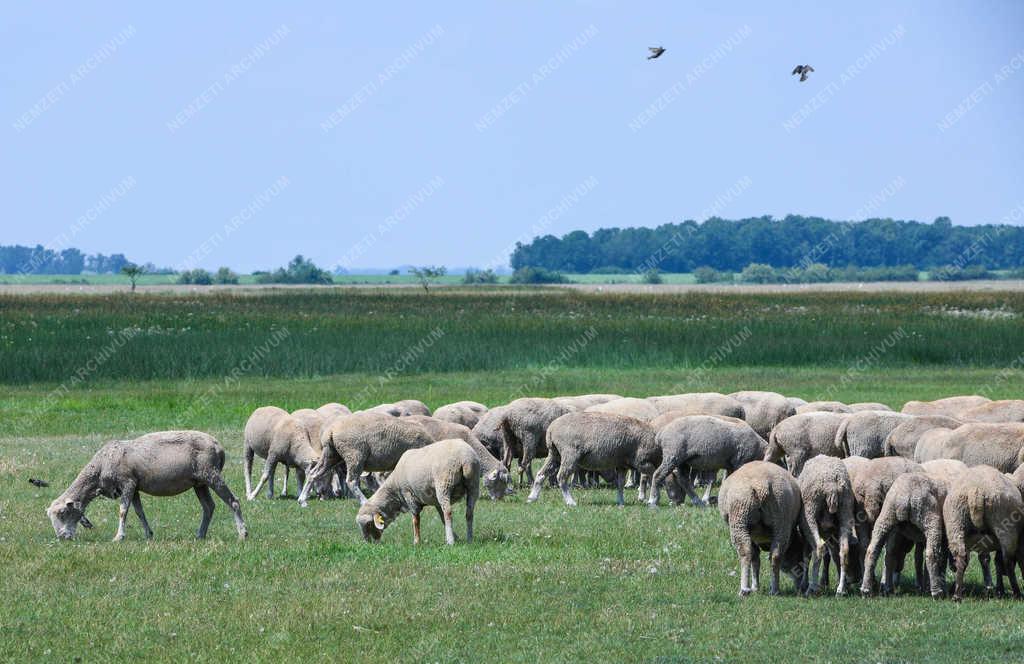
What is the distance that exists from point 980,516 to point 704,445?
6497 mm

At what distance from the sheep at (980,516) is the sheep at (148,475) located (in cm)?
831

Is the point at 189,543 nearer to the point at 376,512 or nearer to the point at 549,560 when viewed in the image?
the point at 376,512

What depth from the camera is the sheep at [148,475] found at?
1573 cm

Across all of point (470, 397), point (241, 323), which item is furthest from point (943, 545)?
point (241, 323)

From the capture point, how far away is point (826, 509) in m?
13.3

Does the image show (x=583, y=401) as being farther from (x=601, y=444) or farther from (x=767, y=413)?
(x=601, y=444)

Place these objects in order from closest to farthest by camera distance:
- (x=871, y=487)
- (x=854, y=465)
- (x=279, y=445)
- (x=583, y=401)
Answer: (x=871, y=487) → (x=854, y=465) → (x=279, y=445) → (x=583, y=401)

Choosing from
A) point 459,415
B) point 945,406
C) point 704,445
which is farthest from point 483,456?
point 945,406

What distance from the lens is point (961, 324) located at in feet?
167

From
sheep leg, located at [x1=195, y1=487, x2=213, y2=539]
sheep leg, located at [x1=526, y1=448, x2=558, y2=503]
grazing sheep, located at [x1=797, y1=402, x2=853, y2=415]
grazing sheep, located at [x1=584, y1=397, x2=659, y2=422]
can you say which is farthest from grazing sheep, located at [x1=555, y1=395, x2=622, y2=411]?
sheep leg, located at [x1=195, y1=487, x2=213, y2=539]

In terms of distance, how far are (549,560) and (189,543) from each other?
4348 mm

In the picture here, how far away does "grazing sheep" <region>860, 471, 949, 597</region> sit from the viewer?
12844 mm

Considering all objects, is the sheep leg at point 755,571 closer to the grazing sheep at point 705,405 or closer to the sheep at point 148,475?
the sheep at point 148,475

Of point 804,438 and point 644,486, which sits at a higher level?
point 804,438
